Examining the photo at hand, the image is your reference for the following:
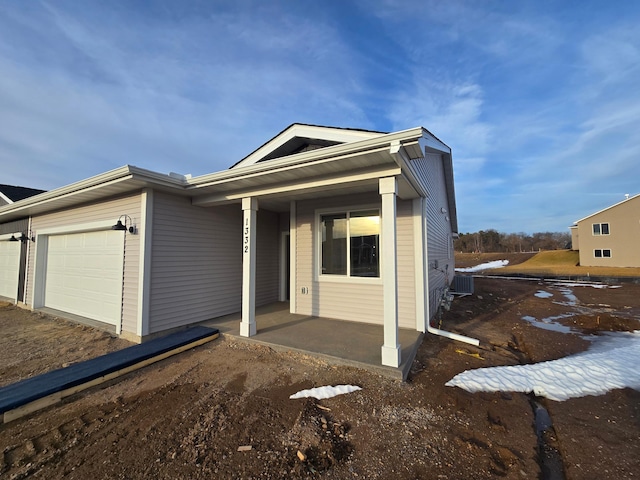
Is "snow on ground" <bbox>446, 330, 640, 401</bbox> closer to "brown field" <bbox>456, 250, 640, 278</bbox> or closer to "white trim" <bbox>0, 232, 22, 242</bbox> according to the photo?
"white trim" <bbox>0, 232, 22, 242</bbox>

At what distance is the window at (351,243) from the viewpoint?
5633 millimetres

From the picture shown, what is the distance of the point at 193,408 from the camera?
2809 millimetres

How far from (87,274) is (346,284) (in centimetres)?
616

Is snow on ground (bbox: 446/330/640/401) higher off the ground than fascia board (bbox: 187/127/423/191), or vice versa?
fascia board (bbox: 187/127/423/191)

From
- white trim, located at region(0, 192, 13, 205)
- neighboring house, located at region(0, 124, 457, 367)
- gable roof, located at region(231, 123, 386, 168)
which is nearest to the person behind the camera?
neighboring house, located at region(0, 124, 457, 367)

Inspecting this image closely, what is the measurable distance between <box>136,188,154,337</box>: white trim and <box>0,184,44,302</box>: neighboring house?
269 inches

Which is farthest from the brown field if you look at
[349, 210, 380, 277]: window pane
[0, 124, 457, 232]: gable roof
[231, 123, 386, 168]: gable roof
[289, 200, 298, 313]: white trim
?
[231, 123, 386, 168]: gable roof

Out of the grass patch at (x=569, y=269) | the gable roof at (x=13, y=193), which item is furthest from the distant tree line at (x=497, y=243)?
the gable roof at (x=13, y=193)

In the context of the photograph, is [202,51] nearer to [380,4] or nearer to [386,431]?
[380,4]

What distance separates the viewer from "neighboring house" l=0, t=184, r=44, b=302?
8180 mm

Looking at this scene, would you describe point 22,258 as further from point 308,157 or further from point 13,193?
point 308,157

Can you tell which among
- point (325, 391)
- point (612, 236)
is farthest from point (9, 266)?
point (612, 236)

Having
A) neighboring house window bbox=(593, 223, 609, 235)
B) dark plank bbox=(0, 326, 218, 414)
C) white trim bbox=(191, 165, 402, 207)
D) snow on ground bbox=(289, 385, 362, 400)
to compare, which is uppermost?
neighboring house window bbox=(593, 223, 609, 235)

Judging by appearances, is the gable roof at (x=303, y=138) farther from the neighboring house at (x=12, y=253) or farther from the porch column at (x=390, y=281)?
the neighboring house at (x=12, y=253)
